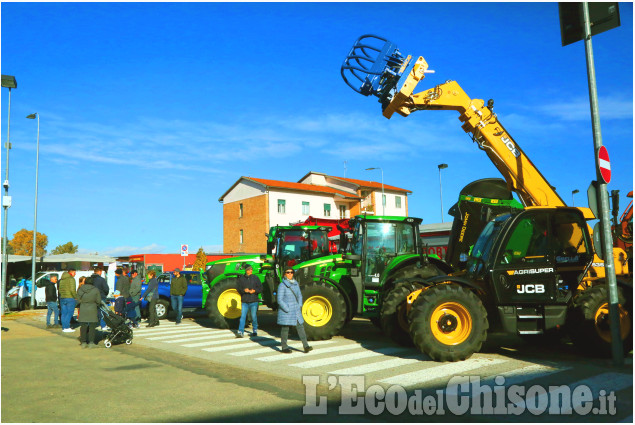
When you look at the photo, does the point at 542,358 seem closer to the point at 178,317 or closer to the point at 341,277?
the point at 341,277

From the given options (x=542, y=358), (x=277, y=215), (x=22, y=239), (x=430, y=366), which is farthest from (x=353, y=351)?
(x=22, y=239)

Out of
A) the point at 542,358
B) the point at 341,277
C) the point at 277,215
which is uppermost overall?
the point at 277,215

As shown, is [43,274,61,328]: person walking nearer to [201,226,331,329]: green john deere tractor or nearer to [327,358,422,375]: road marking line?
[201,226,331,329]: green john deere tractor

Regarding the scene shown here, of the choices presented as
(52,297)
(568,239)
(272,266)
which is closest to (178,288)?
(272,266)

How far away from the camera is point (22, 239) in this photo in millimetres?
90312

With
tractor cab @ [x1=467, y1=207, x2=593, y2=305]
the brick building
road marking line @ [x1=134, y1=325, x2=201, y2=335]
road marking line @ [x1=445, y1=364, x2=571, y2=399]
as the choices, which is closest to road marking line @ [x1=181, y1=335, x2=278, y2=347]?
road marking line @ [x1=134, y1=325, x2=201, y2=335]

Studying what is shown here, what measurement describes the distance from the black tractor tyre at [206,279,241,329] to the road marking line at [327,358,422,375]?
6.99 m

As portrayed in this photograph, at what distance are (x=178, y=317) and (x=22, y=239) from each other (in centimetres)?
8615

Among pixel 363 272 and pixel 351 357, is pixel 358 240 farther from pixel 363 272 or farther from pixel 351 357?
pixel 351 357

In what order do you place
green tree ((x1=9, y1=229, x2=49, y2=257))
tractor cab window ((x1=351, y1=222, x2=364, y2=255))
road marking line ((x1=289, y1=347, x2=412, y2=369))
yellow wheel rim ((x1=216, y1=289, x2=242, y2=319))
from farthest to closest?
green tree ((x1=9, y1=229, x2=49, y2=257)) → yellow wheel rim ((x1=216, y1=289, x2=242, y2=319)) → tractor cab window ((x1=351, y1=222, x2=364, y2=255)) → road marking line ((x1=289, y1=347, x2=412, y2=369))

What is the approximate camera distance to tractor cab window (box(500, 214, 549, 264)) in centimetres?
942

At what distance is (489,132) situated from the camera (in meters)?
11.4

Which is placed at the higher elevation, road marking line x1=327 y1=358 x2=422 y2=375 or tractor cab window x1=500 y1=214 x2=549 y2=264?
tractor cab window x1=500 y1=214 x2=549 y2=264

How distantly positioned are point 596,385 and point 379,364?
3.35 meters
